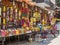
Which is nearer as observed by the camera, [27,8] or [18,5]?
[18,5]

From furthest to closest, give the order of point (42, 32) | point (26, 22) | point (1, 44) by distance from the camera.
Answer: point (42, 32) → point (26, 22) → point (1, 44)

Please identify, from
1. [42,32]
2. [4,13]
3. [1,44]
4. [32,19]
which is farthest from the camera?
[42,32]

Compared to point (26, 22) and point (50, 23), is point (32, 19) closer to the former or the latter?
point (26, 22)

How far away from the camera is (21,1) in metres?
13.5

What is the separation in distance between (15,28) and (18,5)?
134cm

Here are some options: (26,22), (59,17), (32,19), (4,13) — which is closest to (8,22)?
(4,13)

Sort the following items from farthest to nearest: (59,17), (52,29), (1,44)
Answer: (59,17) < (52,29) < (1,44)

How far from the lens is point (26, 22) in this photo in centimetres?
1517

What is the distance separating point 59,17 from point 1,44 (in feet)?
103

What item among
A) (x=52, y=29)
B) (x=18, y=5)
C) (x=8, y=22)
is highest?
(x=18, y=5)

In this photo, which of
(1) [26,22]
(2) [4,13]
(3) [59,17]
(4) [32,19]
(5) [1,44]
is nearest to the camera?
(2) [4,13]

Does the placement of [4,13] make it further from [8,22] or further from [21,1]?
[21,1]

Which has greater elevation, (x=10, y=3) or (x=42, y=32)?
(x=10, y=3)

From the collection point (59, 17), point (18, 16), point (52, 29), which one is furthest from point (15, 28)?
point (59, 17)
